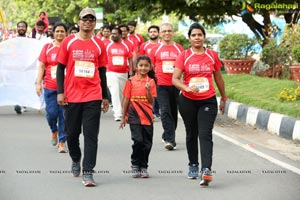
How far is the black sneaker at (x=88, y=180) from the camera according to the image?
8.52 m

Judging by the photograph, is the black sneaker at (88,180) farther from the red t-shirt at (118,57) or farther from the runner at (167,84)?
the red t-shirt at (118,57)

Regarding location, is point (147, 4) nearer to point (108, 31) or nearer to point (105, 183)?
point (108, 31)

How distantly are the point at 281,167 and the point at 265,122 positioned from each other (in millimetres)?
4145

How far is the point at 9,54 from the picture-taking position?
16.6m

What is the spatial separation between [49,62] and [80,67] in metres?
3.10

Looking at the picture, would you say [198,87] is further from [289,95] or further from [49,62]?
[289,95]

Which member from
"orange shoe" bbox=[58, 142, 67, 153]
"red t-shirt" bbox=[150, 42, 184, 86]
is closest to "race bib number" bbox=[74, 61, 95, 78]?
"orange shoe" bbox=[58, 142, 67, 153]

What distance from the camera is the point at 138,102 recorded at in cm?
948

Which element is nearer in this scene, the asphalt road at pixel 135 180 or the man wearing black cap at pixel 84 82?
the asphalt road at pixel 135 180

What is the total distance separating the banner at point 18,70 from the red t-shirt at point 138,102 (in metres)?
6.90

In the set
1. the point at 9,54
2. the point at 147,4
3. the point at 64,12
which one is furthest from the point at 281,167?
the point at 64,12

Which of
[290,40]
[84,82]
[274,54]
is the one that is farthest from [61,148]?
[274,54]

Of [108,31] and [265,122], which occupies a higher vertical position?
[108,31]

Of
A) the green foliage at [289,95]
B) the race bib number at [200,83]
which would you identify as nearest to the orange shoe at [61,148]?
the race bib number at [200,83]
